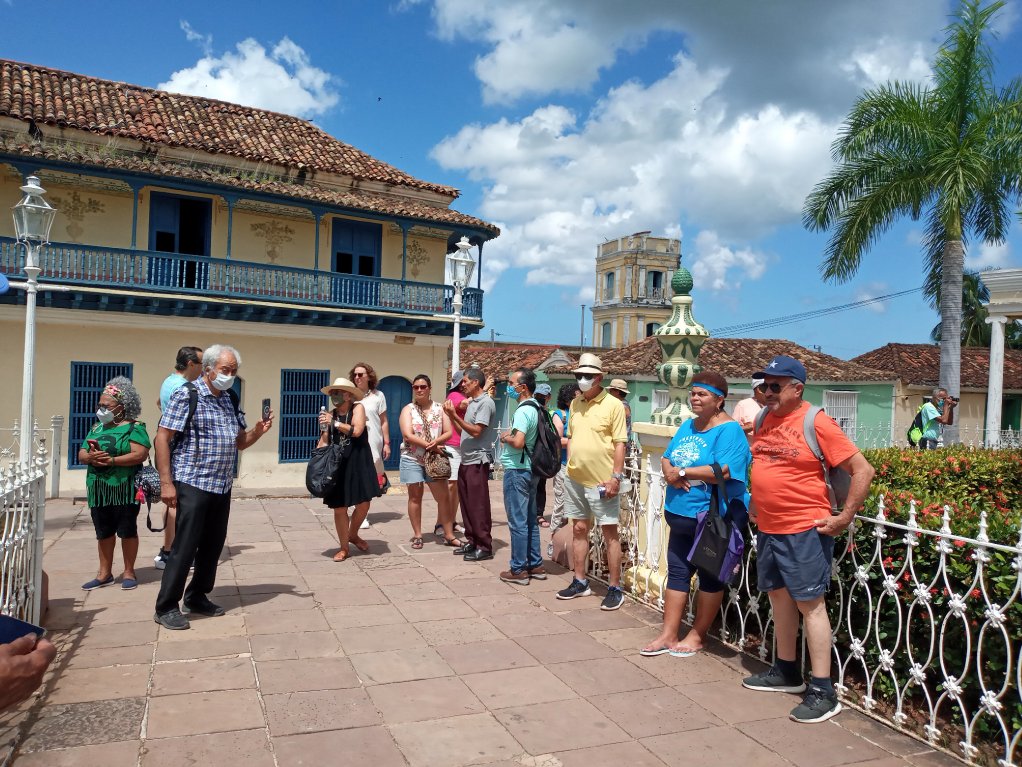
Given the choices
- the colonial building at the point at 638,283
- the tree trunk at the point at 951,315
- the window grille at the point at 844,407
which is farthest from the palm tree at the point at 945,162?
the colonial building at the point at 638,283

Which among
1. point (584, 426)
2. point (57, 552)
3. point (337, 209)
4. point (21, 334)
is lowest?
point (57, 552)

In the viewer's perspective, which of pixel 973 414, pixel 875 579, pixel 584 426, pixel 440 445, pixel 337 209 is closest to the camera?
pixel 875 579

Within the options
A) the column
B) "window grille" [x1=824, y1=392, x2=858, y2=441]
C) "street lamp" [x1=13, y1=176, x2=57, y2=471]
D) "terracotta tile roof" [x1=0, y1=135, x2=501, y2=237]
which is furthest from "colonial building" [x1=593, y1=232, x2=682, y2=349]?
"street lamp" [x1=13, y1=176, x2=57, y2=471]

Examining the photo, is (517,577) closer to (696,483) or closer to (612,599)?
(612,599)

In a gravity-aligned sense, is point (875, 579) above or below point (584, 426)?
below

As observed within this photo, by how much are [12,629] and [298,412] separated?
15.0 meters

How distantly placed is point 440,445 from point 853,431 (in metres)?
18.8

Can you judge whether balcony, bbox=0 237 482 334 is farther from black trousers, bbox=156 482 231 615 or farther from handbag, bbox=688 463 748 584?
handbag, bbox=688 463 748 584

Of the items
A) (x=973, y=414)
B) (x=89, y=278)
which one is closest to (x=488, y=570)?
(x=89, y=278)

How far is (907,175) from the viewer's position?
54.1 ft

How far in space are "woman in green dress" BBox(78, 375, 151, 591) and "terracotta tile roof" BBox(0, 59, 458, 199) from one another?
11368mm

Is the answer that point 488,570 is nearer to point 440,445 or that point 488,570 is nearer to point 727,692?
point 440,445

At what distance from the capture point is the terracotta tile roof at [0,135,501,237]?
13.7 m

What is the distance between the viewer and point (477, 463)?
685cm
